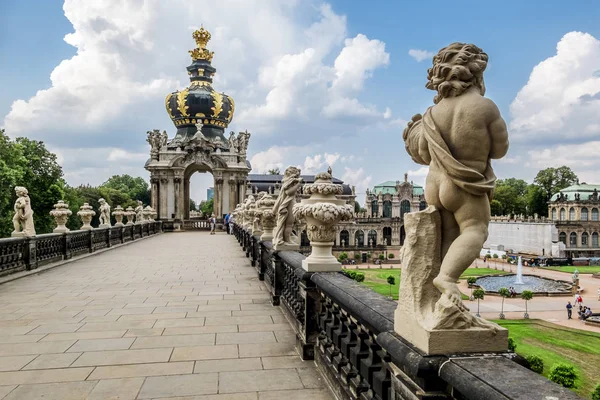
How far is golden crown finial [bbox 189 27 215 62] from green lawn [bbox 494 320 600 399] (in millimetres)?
35180

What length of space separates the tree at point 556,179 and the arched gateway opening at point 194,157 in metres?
65.6

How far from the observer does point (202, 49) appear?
46.5m

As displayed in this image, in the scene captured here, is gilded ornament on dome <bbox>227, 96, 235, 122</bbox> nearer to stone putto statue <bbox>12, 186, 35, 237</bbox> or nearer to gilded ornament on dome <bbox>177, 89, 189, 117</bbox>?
gilded ornament on dome <bbox>177, 89, 189, 117</bbox>

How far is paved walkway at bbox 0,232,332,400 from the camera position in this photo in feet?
14.2

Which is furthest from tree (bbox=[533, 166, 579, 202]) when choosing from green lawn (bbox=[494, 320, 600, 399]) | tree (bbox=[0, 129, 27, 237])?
tree (bbox=[0, 129, 27, 237])

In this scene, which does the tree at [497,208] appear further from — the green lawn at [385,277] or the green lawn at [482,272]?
the green lawn at [385,277]

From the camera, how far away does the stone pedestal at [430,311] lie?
2.32m

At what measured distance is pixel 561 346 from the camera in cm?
2572

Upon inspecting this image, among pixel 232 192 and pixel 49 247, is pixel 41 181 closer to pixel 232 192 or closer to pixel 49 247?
pixel 232 192

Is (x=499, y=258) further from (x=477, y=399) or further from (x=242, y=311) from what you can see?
(x=477, y=399)

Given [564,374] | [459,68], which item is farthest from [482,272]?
[459,68]

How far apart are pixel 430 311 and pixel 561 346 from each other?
27893mm

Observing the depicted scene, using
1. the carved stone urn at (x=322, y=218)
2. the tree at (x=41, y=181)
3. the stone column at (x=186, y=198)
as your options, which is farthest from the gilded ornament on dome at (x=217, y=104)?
the carved stone urn at (x=322, y=218)

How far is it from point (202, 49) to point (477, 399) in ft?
159
